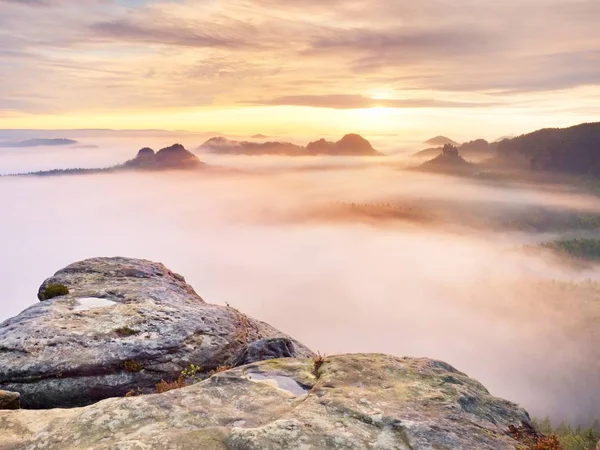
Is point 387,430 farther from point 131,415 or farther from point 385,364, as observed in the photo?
point 131,415

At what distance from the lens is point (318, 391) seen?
13.5 m

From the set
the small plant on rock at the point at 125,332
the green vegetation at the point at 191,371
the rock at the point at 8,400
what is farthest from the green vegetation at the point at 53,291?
the rock at the point at 8,400

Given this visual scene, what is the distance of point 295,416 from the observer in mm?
11727

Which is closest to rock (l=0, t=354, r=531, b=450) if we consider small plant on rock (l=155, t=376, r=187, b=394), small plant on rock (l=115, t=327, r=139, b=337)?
small plant on rock (l=155, t=376, r=187, b=394)

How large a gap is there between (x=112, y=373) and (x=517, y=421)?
1367 cm

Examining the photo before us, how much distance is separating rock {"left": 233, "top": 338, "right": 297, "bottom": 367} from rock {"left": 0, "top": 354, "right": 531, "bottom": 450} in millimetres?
4949

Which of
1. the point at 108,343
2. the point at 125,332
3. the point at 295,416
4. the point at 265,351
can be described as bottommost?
the point at 265,351

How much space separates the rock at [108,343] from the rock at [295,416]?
17.9 ft

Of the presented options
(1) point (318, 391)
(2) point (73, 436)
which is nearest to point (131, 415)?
(2) point (73, 436)

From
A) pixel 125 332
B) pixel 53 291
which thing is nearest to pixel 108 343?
pixel 125 332

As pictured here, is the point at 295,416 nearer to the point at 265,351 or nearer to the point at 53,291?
the point at 265,351

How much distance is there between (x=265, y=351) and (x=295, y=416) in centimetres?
874

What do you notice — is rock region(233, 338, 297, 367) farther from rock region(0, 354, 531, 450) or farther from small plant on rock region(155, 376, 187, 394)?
rock region(0, 354, 531, 450)

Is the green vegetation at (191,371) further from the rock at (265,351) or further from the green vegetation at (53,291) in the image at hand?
the green vegetation at (53,291)
